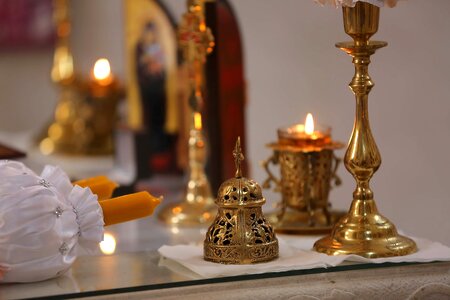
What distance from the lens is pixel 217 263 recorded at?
1.52 m

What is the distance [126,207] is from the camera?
61.6 inches

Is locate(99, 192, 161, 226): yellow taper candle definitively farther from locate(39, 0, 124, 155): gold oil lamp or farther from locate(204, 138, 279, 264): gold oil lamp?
locate(39, 0, 124, 155): gold oil lamp

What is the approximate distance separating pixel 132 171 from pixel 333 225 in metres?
0.81

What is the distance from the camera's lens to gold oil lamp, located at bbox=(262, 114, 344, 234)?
173cm

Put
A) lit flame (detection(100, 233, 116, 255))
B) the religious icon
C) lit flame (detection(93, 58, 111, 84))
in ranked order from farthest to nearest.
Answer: lit flame (detection(93, 58, 111, 84)), the religious icon, lit flame (detection(100, 233, 116, 255))

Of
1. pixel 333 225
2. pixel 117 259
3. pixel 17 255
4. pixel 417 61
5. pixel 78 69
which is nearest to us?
pixel 17 255

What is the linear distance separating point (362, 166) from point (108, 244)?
1.37ft

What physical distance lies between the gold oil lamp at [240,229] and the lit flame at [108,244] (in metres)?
0.22

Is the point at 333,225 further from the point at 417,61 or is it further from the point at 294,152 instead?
the point at 417,61

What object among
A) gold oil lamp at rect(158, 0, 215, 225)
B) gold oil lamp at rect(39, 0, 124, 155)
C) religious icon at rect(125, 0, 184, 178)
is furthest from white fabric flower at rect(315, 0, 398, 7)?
gold oil lamp at rect(39, 0, 124, 155)

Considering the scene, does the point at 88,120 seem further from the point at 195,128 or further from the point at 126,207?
the point at 126,207

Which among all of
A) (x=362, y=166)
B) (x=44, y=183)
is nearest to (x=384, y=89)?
(x=362, y=166)

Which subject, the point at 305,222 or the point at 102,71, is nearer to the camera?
the point at 305,222

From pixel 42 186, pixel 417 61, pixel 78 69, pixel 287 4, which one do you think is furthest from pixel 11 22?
pixel 42 186
